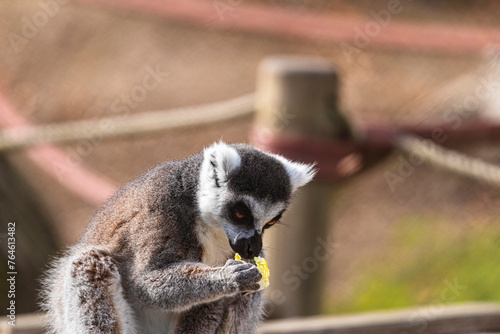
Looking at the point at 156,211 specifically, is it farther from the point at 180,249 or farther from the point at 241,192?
the point at 241,192

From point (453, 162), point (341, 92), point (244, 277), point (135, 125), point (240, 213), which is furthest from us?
point (341, 92)

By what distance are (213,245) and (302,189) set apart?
5.50 feet

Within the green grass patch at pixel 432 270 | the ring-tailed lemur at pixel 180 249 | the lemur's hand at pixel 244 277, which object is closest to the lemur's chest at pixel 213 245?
the ring-tailed lemur at pixel 180 249

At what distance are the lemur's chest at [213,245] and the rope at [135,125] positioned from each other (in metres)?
1.86

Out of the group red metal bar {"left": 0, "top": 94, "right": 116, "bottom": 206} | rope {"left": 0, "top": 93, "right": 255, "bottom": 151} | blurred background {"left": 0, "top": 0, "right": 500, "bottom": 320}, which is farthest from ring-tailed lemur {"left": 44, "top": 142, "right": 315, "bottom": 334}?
blurred background {"left": 0, "top": 0, "right": 500, "bottom": 320}

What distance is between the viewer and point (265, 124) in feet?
15.1

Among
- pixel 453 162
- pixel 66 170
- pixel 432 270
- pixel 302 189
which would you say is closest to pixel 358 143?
pixel 302 189

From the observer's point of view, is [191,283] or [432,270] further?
[432,270]

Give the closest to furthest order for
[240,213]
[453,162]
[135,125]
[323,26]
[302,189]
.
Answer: [240,213] → [453,162] → [302,189] → [135,125] → [323,26]

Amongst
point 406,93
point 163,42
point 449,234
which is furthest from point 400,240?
point 163,42

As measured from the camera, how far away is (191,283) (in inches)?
109

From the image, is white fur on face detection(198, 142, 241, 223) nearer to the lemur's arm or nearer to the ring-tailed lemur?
the ring-tailed lemur

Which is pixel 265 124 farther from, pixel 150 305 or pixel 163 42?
pixel 163 42

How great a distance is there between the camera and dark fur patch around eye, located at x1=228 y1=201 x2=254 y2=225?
9.18ft
